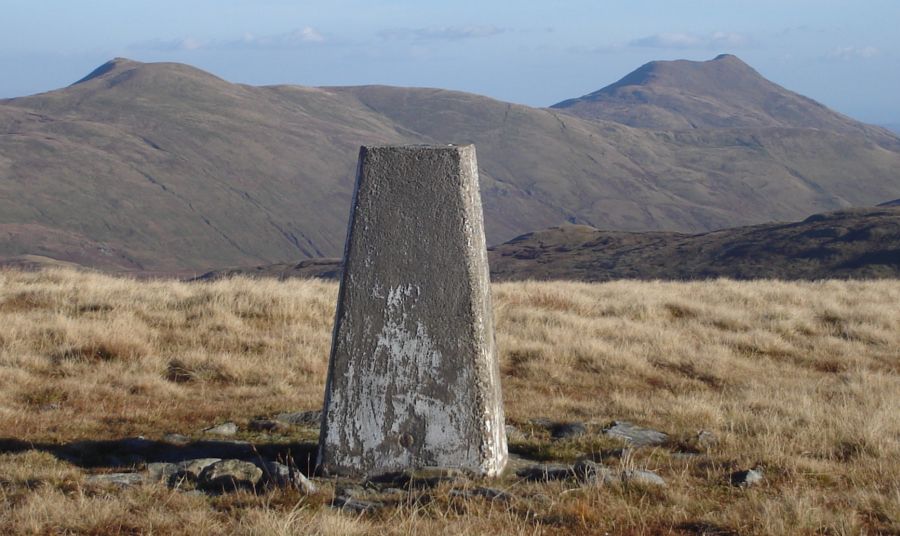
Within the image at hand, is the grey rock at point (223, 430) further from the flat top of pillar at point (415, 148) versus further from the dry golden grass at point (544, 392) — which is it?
the flat top of pillar at point (415, 148)

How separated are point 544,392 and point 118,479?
474cm

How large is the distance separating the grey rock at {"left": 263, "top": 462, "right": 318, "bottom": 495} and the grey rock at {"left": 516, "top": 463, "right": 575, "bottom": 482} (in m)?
1.39

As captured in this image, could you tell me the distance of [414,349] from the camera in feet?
20.8

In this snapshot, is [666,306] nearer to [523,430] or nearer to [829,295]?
[829,295]

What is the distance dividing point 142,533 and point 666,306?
11.3m

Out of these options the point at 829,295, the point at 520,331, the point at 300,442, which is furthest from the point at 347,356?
the point at 829,295

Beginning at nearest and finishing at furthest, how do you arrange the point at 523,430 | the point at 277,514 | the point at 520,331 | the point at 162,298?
the point at 277,514 → the point at 523,430 → the point at 520,331 → the point at 162,298

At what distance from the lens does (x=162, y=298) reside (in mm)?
A: 13453

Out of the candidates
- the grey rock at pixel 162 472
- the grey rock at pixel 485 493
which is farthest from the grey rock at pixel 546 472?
the grey rock at pixel 162 472

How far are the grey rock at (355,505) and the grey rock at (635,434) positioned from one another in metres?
2.32

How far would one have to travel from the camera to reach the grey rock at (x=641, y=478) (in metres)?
5.73

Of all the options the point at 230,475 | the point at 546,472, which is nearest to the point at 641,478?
the point at 546,472

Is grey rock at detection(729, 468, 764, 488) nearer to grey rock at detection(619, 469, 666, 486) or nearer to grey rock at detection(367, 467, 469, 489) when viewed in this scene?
grey rock at detection(619, 469, 666, 486)

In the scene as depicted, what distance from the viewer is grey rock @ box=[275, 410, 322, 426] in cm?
788
